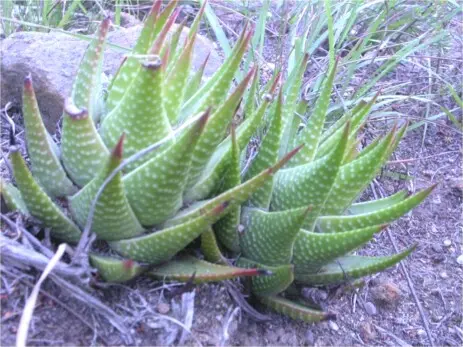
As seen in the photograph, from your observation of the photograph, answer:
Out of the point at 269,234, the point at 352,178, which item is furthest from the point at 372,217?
the point at 269,234

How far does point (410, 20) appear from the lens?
2.23 m

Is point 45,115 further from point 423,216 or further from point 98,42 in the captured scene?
point 423,216

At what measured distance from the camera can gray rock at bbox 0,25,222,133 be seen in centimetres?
167

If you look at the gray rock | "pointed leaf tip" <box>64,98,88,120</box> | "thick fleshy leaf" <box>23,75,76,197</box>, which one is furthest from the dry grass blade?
the gray rock

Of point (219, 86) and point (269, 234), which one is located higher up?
point (219, 86)

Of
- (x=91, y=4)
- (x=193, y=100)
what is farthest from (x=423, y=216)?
(x=91, y=4)

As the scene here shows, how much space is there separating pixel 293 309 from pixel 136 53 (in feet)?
2.12

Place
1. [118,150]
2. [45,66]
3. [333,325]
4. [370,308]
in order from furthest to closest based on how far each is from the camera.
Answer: [45,66], [370,308], [333,325], [118,150]

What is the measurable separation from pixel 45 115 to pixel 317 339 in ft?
3.34

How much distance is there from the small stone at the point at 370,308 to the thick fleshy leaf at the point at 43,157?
84cm

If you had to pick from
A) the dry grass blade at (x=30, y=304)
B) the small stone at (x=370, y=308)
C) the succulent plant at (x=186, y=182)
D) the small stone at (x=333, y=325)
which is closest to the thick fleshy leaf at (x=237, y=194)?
the succulent plant at (x=186, y=182)

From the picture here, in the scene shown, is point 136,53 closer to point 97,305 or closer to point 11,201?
point 11,201

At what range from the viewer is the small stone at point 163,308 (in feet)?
3.79

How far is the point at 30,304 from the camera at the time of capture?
1009 millimetres
